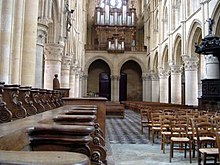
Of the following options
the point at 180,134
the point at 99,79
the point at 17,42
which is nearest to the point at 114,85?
the point at 99,79

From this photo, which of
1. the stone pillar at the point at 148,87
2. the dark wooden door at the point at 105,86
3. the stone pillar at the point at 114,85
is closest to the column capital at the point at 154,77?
the stone pillar at the point at 148,87

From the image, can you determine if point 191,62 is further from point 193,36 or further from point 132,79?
point 132,79

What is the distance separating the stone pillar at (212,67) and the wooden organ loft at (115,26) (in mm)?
18360

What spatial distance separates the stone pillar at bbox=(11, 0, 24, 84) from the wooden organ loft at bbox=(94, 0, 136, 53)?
79.8ft

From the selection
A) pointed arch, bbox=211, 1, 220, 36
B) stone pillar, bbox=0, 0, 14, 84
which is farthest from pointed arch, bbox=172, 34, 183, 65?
stone pillar, bbox=0, 0, 14, 84

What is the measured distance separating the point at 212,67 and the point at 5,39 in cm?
1087

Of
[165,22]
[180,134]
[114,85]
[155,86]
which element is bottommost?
[180,134]

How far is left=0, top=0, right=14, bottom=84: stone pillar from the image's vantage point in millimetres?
6949

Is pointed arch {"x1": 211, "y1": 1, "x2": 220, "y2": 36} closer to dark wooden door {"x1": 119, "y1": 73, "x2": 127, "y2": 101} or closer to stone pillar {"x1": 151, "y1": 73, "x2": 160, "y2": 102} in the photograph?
stone pillar {"x1": 151, "y1": 73, "x2": 160, "y2": 102}

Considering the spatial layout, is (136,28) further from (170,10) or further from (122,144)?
(122,144)

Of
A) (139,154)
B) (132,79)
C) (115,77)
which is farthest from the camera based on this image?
(132,79)

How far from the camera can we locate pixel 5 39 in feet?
23.1

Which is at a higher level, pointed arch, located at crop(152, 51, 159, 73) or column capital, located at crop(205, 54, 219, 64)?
pointed arch, located at crop(152, 51, 159, 73)

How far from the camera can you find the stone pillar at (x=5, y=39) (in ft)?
22.8
